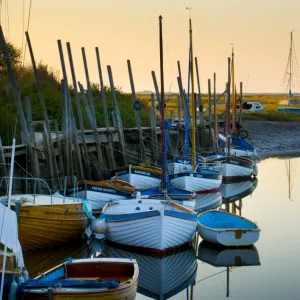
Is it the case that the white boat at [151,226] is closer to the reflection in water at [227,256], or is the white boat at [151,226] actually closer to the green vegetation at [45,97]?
the reflection in water at [227,256]

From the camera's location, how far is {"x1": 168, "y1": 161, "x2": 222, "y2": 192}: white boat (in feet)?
128

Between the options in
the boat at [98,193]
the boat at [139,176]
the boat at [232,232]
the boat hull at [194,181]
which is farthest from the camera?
the boat hull at [194,181]

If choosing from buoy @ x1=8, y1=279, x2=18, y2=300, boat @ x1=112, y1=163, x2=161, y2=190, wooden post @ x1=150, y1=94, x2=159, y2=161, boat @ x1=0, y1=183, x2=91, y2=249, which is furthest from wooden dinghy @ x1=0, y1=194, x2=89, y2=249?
wooden post @ x1=150, y1=94, x2=159, y2=161

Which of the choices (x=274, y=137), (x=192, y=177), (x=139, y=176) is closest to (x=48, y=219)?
(x=139, y=176)

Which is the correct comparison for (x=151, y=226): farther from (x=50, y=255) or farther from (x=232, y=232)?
(x=50, y=255)

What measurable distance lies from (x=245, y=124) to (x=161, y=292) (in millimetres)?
75347

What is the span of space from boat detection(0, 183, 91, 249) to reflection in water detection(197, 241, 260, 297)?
4062 mm

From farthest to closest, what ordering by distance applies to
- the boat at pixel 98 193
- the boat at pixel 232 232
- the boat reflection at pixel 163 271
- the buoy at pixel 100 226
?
1. the boat at pixel 98 193
2. the boat at pixel 232 232
3. the buoy at pixel 100 226
4. the boat reflection at pixel 163 271

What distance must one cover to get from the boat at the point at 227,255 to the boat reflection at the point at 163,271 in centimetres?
44

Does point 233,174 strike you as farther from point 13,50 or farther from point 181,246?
point 181,246

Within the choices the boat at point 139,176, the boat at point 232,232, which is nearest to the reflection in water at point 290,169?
the boat at point 139,176

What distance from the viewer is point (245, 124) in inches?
3725

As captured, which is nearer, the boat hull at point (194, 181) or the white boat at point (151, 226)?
the white boat at point (151, 226)

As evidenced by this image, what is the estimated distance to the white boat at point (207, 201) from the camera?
35.4 m
